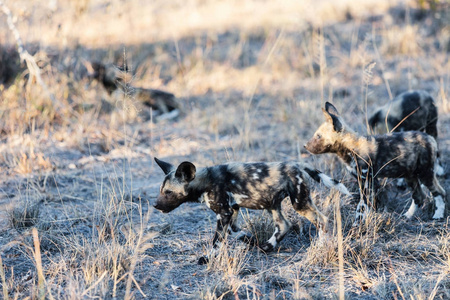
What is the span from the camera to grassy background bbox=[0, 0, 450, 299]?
4.04m

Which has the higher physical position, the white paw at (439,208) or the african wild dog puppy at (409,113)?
the african wild dog puppy at (409,113)

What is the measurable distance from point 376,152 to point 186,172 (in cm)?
193

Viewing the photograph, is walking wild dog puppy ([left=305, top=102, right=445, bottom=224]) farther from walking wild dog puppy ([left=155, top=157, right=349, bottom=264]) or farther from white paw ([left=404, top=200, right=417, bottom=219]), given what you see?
walking wild dog puppy ([left=155, top=157, right=349, bottom=264])

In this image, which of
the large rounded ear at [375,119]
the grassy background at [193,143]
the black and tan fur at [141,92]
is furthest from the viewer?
the black and tan fur at [141,92]

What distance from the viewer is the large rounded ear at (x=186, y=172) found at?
14.1 feet

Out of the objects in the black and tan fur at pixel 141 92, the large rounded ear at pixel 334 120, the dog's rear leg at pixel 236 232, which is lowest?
the dog's rear leg at pixel 236 232

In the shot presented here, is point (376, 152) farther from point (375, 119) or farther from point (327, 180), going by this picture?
point (375, 119)

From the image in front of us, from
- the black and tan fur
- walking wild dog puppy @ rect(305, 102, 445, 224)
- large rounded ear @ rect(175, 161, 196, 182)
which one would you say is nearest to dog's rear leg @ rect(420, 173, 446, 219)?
walking wild dog puppy @ rect(305, 102, 445, 224)

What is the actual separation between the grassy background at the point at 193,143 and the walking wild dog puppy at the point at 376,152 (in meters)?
0.40

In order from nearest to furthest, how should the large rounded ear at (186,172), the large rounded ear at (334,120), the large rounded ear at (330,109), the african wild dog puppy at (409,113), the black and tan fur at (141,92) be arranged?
the large rounded ear at (186,172), the large rounded ear at (334,120), the large rounded ear at (330,109), the african wild dog puppy at (409,113), the black and tan fur at (141,92)

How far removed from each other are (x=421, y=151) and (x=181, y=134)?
13.0 ft

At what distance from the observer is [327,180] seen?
171 inches

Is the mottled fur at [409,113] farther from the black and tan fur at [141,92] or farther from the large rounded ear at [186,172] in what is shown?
the black and tan fur at [141,92]

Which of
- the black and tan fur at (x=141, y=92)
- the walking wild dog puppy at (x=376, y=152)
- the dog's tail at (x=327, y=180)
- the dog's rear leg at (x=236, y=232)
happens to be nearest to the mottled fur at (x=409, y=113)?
the walking wild dog puppy at (x=376, y=152)
